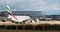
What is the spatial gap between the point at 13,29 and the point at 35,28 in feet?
6.97

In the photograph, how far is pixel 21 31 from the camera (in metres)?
19.2

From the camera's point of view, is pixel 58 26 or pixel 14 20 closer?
pixel 58 26

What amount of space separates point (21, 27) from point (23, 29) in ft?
1.73

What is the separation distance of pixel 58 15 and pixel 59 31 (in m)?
37.4

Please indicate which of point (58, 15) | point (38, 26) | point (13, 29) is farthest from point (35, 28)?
point (58, 15)

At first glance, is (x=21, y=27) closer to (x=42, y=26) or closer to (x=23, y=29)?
(x=23, y=29)

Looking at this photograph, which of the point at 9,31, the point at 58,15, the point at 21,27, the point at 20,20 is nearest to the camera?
the point at 9,31

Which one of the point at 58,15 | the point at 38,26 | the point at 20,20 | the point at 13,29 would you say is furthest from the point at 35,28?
the point at 58,15

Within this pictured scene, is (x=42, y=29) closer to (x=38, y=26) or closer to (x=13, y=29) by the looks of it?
(x=38, y=26)

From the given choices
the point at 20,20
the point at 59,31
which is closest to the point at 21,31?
the point at 59,31

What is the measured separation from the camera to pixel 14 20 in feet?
97.7

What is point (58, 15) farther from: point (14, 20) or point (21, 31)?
point (21, 31)

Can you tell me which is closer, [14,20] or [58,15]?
[14,20]

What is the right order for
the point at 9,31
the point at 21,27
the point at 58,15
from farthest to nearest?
the point at 58,15, the point at 21,27, the point at 9,31
